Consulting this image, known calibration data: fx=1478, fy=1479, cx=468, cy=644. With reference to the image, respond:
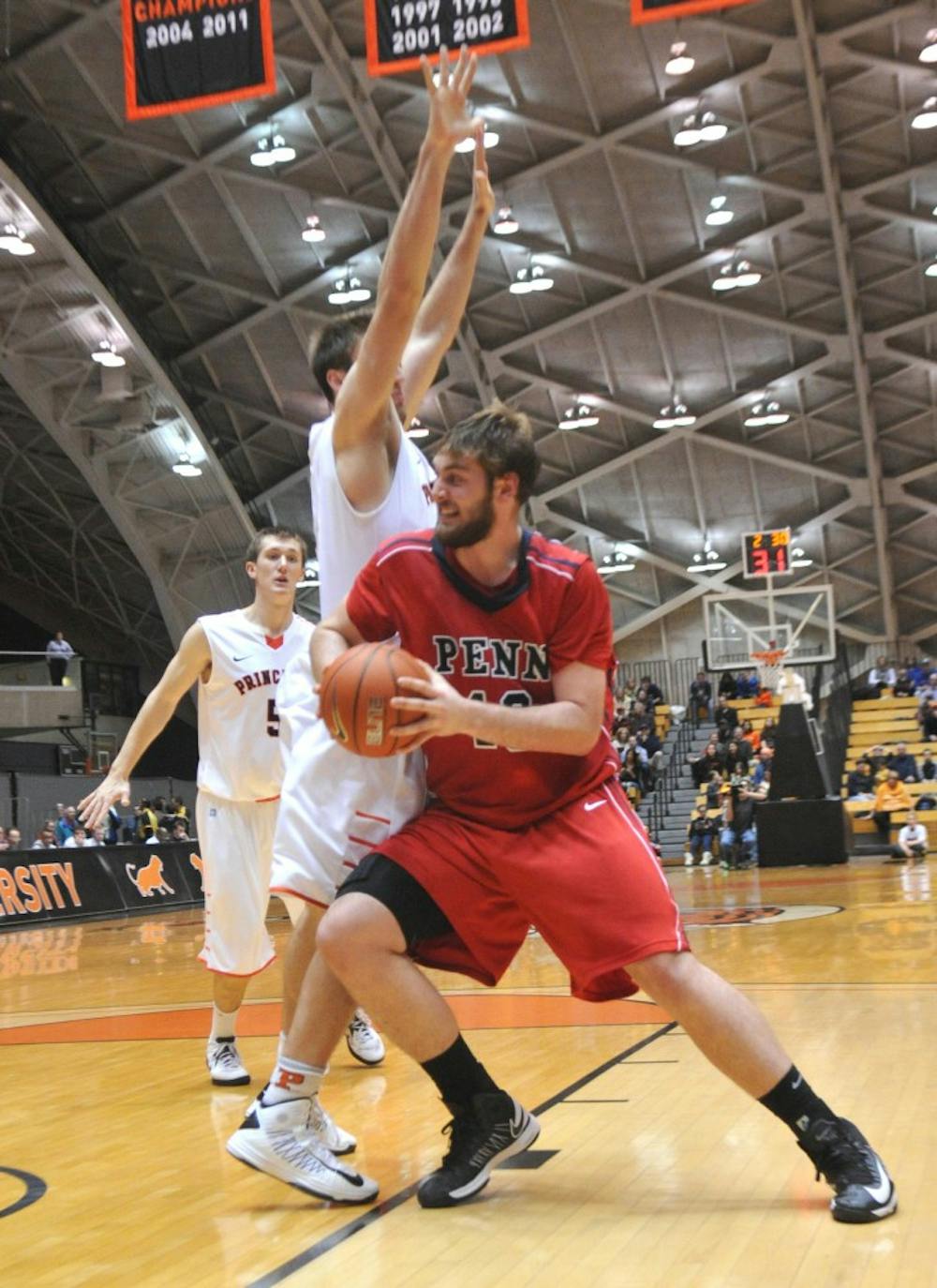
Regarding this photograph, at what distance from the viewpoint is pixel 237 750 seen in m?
6.09

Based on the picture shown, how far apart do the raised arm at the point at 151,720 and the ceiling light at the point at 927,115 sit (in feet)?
75.4

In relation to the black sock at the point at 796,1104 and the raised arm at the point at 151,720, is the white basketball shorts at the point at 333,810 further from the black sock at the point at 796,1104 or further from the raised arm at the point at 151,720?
the raised arm at the point at 151,720

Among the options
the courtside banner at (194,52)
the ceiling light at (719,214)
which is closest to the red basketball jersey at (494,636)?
the courtside banner at (194,52)

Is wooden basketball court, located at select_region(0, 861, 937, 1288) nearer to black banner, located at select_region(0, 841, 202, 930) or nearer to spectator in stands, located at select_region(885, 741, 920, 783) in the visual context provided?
black banner, located at select_region(0, 841, 202, 930)

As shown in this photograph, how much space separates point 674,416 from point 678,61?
36.8 ft

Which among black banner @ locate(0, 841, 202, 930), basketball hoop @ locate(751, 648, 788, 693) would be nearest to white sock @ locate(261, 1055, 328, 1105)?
black banner @ locate(0, 841, 202, 930)

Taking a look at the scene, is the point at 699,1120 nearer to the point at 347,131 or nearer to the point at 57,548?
the point at 347,131

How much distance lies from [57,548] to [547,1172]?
37.9 metres

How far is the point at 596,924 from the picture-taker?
140 inches

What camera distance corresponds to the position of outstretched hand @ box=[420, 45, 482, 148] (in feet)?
12.9

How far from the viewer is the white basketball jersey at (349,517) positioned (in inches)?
163

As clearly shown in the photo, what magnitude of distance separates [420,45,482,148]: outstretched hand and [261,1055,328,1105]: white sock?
2.44m

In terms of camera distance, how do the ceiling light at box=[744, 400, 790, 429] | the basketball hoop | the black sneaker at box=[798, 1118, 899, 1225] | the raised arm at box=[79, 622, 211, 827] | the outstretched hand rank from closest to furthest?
1. the black sneaker at box=[798, 1118, 899, 1225]
2. the outstretched hand
3. the raised arm at box=[79, 622, 211, 827]
4. the basketball hoop
5. the ceiling light at box=[744, 400, 790, 429]

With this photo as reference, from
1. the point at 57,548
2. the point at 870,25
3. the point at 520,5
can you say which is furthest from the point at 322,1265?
the point at 57,548
